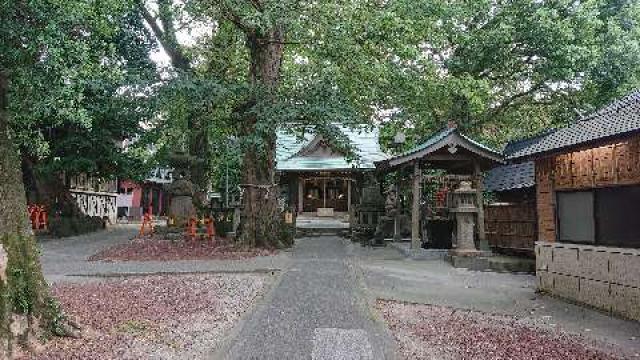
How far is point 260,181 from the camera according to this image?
64.1ft

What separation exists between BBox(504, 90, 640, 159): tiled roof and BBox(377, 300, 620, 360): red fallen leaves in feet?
11.9

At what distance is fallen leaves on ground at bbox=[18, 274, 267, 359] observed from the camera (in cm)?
671

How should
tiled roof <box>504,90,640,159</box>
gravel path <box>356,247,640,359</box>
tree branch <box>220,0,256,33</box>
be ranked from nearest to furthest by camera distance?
gravel path <box>356,247,640,359</box> < tiled roof <box>504,90,640,159</box> < tree branch <box>220,0,256,33</box>

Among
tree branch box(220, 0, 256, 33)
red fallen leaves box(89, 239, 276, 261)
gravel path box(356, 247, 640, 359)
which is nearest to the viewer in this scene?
gravel path box(356, 247, 640, 359)

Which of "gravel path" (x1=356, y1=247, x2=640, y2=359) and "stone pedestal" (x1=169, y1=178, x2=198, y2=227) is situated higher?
"stone pedestal" (x1=169, y1=178, x2=198, y2=227)

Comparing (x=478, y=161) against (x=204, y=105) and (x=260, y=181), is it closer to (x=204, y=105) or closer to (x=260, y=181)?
(x=260, y=181)

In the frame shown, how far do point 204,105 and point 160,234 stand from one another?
8532 mm

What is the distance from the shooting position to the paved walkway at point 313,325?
665 cm

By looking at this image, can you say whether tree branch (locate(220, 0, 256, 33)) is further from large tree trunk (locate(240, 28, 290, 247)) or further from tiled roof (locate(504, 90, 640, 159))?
tiled roof (locate(504, 90, 640, 159))

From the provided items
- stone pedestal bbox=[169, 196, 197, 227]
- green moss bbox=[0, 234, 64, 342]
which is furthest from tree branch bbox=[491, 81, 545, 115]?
green moss bbox=[0, 234, 64, 342]

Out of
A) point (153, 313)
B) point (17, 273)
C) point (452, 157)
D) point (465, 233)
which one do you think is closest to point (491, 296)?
point (465, 233)

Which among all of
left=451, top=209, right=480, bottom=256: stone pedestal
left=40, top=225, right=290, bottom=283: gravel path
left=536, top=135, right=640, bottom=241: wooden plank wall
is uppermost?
left=536, top=135, right=640, bottom=241: wooden plank wall

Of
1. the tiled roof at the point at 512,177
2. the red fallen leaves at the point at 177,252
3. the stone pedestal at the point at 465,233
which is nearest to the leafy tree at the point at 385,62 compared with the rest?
the red fallen leaves at the point at 177,252

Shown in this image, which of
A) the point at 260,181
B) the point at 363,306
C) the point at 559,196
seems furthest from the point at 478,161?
the point at 363,306
